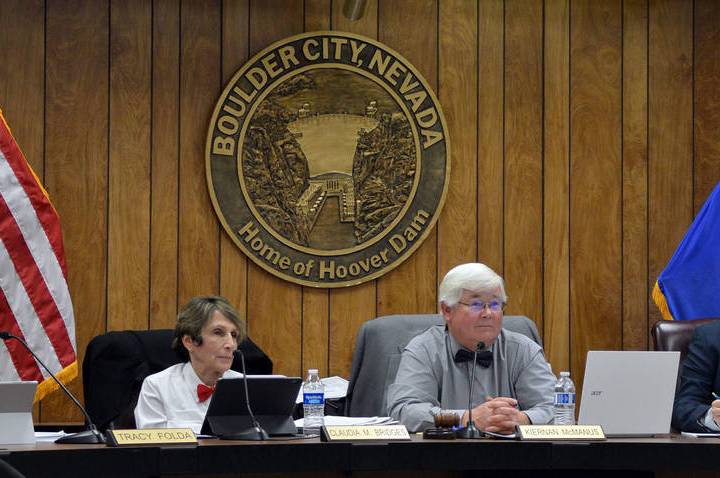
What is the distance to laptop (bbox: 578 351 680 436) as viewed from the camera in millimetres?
3111

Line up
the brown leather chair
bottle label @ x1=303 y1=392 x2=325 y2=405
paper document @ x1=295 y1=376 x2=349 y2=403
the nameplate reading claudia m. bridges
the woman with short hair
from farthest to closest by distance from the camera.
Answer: the nameplate reading claudia m. bridges, paper document @ x1=295 y1=376 x2=349 y2=403, the brown leather chair, the woman with short hair, bottle label @ x1=303 y1=392 x2=325 y2=405

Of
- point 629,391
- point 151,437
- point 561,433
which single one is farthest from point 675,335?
point 151,437

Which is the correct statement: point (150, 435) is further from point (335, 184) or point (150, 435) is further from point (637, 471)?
point (335, 184)

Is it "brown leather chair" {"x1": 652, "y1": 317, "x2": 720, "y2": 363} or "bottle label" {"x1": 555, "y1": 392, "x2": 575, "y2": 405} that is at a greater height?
"brown leather chair" {"x1": 652, "y1": 317, "x2": 720, "y2": 363}

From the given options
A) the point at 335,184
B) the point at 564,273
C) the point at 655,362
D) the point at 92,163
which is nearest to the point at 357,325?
the point at 335,184

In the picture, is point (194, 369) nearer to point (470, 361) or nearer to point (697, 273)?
point (470, 361)

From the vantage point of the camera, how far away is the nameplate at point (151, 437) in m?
2.82

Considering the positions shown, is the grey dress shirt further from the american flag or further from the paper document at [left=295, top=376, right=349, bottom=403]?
the american flag

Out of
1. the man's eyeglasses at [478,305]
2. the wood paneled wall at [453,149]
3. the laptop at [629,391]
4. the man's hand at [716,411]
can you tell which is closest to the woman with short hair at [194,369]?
the man's eyeglasses at [478,305]

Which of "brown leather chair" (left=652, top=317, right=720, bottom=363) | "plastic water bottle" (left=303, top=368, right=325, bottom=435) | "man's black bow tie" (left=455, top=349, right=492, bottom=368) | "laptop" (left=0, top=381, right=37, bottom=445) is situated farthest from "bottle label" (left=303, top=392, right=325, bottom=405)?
"brown leather chair" (left=652, top=317, right=720, bottom=363)

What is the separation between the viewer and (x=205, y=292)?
4.94m

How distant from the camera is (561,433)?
3.03 meters

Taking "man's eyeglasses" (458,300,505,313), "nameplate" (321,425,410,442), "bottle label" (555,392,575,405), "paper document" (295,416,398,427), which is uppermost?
"man's eyeglasses" (458,300,505,313)

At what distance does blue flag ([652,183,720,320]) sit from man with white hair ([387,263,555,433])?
1.44 meters
